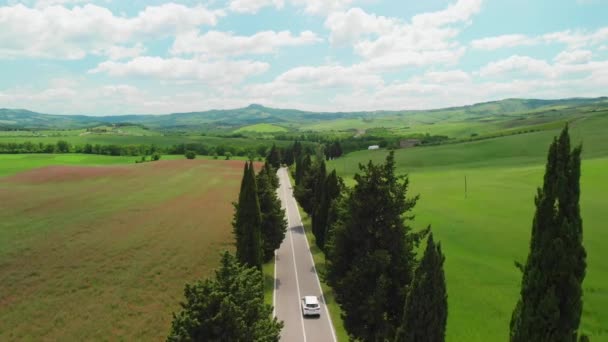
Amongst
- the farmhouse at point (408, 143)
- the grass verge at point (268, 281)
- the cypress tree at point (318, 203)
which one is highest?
the farmhouse at point (408, 143)

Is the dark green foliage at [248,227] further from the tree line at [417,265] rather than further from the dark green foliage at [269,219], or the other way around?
the tree line at [417,265]

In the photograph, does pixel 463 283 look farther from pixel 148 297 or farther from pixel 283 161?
pixel 283 161

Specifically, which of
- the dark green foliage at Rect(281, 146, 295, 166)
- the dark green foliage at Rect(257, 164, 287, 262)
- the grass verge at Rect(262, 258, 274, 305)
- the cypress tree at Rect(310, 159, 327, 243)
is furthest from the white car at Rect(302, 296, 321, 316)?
the dark green foliage at Rect(281, 146, 295, 166)

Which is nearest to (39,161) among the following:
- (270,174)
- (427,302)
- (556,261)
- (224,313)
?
(270,174)

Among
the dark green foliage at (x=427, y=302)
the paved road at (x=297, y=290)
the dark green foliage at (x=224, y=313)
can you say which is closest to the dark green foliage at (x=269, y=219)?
the paved road at (x=297, y=290)

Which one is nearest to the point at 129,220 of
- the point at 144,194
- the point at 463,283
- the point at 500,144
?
the point at 144,194

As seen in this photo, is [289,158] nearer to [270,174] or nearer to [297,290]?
[270,174]

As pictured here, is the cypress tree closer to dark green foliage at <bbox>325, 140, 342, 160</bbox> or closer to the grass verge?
the grass verge
